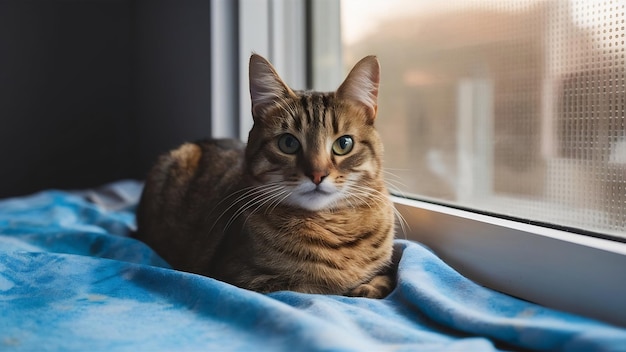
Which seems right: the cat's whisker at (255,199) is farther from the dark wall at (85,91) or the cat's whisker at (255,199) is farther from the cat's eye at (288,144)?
the dark wall at (85,91)

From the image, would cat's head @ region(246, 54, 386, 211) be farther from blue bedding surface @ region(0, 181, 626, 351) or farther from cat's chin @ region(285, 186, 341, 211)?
blue bedding surface @ region(0, 181, 626, 351)

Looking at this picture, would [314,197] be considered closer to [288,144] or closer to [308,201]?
[308,201]

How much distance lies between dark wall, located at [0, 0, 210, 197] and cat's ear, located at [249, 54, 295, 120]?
115cm

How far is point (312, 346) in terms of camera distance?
0.66 m

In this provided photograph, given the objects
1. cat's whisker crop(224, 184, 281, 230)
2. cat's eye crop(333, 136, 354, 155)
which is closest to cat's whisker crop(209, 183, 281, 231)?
cat's whisker crop(224, 184, 281, 230)

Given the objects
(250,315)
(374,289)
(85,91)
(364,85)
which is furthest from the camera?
(85,91)

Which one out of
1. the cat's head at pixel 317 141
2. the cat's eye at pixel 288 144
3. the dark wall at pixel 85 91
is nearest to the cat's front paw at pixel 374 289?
the cat's head at pixel 317 141

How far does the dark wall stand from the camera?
246cm

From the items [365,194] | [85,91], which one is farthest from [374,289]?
[85,91]

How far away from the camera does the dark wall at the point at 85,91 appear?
2.46m

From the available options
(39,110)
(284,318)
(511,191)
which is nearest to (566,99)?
(511,191)

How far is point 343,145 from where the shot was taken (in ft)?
3.60

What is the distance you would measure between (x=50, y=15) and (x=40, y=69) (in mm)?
258

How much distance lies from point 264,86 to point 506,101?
534 millimetres
